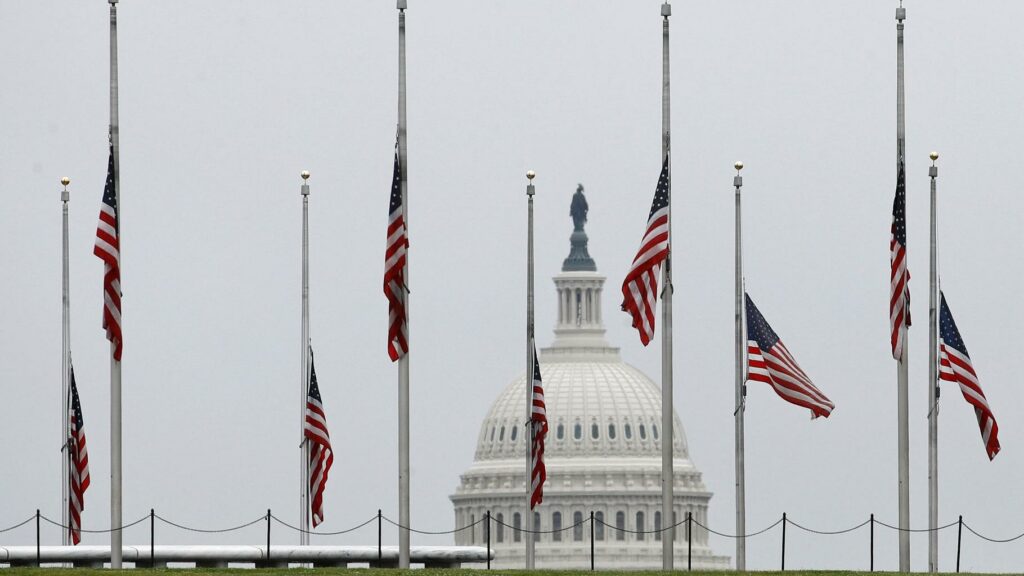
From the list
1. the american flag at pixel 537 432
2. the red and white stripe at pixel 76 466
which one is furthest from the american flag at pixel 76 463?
the american flag at pixel 537 432

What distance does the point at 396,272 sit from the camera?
74.6 m

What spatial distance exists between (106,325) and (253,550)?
8876mm

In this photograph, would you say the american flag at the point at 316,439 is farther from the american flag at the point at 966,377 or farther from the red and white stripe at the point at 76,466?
the american flag at the point at 966,377

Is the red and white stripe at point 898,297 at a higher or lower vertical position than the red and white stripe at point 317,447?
higher

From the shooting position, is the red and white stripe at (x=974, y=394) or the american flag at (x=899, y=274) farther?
the red and white stripe at (x=974, y=394)

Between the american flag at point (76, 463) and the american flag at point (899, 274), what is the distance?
72.5ft

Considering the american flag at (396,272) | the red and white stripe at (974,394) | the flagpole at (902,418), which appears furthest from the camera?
the red and white stripe at (974,394)

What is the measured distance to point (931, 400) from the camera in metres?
89.5

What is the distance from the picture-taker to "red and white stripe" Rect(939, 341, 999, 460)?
82875 mm

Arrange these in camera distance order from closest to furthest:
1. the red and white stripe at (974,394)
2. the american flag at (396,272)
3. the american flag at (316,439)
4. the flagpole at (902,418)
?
the american flag at (396,272) → the flagpole at (902,418) → the red and white stripe at (974,394) → the american flag at (316,439)

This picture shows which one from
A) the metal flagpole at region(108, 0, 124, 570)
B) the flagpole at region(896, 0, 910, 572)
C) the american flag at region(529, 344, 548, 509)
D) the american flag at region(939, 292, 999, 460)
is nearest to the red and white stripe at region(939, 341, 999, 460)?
the american flag at region(939, 292, 999, 460)

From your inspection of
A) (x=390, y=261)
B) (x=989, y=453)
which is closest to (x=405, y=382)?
(x=390, y=261)

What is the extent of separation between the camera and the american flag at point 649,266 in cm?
7631

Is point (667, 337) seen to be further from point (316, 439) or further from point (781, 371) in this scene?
point (316, 439)
